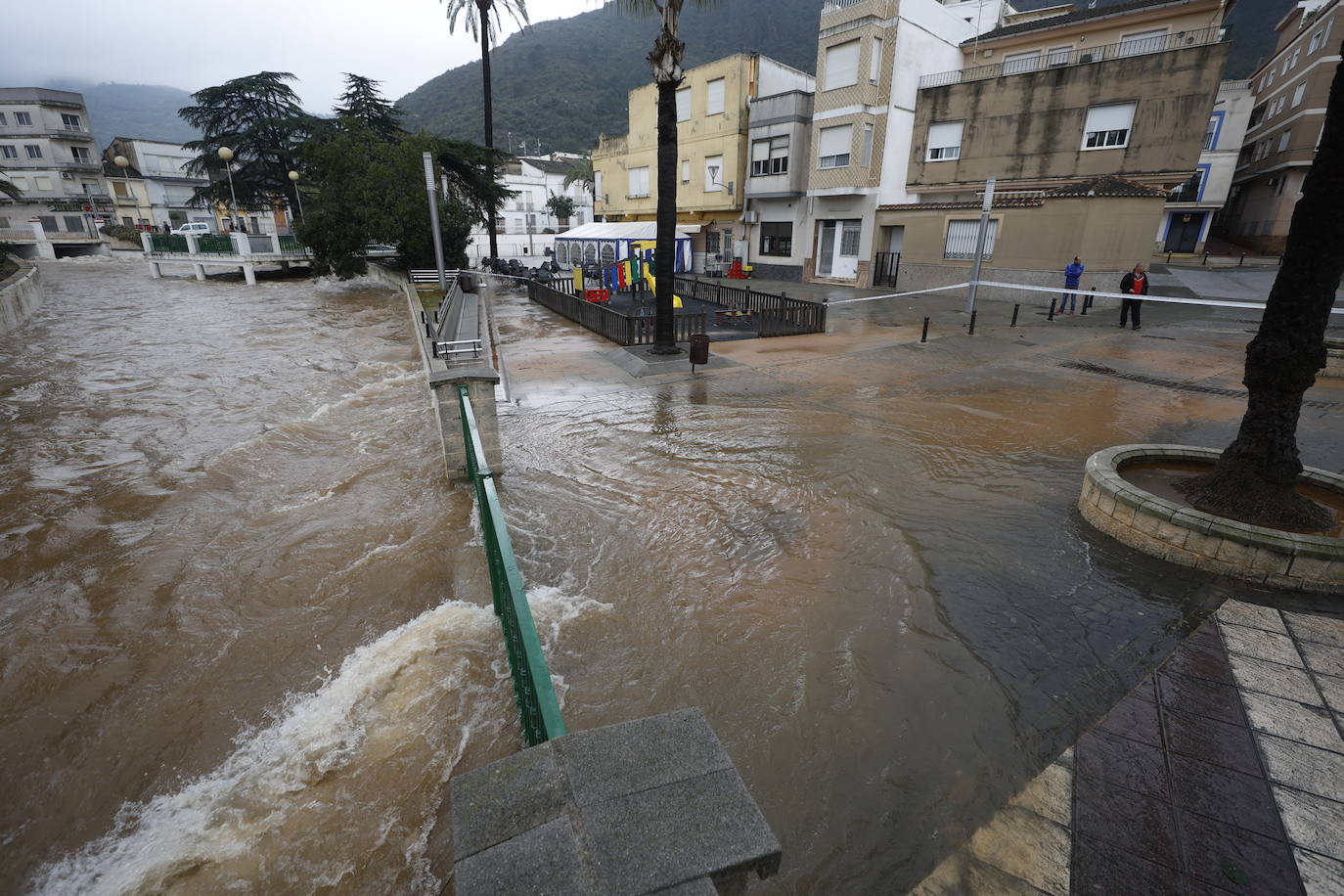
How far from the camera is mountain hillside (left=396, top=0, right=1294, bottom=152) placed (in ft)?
247

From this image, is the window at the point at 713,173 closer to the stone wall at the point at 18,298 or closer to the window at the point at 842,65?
the window at the point at 842,65

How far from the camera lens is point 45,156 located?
51.2 m

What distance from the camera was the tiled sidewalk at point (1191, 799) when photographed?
2383 millimetres

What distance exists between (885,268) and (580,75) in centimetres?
7687

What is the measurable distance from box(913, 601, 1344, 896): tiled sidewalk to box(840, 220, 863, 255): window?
993 inches

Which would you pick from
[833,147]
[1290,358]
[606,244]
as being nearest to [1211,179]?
[833,147]

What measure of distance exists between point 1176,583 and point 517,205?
210 ft

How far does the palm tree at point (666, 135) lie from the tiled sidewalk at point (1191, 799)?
33.6ft

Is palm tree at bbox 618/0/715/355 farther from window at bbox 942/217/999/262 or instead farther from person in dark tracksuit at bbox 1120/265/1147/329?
window at bbox 942/217/999/262

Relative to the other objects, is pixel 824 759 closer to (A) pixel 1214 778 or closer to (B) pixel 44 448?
(A) pixel 1214 778

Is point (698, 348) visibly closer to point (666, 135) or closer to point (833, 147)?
point (666, 135)

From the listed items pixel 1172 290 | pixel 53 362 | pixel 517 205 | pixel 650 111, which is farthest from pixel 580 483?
pixel 517 205

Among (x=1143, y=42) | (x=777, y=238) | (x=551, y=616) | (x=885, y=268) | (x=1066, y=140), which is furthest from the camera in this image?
(x=777, y=238)

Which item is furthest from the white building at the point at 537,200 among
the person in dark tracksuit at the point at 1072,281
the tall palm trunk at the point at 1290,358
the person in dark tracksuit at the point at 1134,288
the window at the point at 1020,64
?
the tall palm trunk at the point at 1290,358
